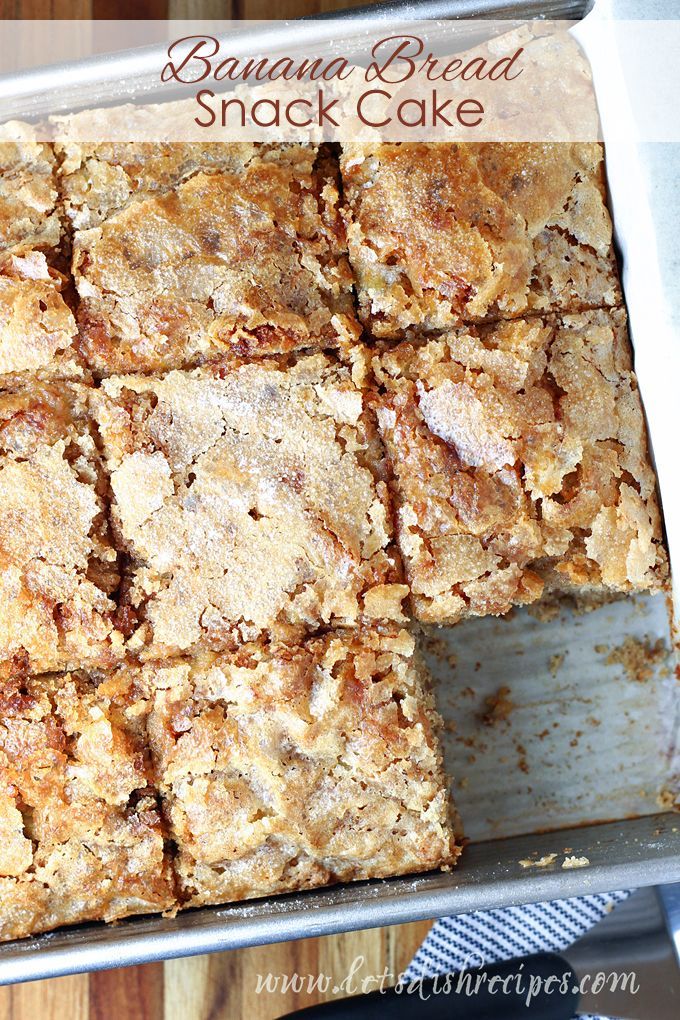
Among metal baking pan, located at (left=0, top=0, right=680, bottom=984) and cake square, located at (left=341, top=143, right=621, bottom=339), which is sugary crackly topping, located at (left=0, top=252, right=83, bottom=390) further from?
metal baking pan, located at (left=0, top=0, right=680, bottom=984)

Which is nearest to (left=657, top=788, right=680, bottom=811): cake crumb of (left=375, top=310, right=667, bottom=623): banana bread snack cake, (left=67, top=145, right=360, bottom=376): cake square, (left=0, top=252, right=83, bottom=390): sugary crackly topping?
(left=375, top=310, right=667, bottom=623): banana bread snack cake

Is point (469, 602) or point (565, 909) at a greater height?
point (469, 602)

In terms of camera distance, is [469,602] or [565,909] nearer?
[469,602]

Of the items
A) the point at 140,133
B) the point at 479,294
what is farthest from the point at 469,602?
the point at 140,133

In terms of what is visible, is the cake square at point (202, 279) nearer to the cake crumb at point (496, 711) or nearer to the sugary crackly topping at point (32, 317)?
the sugary crackly topping at point (32, 317)

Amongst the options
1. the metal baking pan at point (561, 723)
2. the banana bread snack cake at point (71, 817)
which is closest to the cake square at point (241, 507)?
the banana bread snack cake at point (71, 817)

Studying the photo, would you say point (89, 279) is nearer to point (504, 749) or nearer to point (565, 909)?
point (504, 749)

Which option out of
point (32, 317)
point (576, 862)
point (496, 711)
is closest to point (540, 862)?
point (576, 862)
